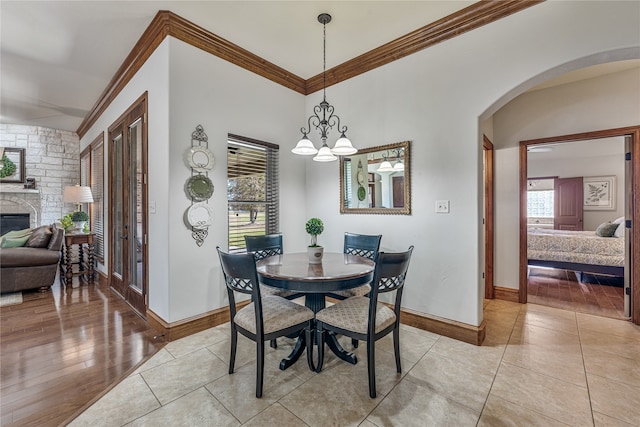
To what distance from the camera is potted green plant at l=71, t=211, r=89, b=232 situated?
16.0ft

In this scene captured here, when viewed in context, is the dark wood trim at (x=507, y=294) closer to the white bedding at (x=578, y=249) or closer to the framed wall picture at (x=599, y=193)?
the white bedding at (x=578, y=249)

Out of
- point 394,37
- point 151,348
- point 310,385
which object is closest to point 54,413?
point 151,348

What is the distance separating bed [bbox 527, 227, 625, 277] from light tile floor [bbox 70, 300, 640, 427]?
2218 mm

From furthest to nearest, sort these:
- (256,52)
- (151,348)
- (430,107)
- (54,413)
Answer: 1. (256,52)
2. (430,107)
3. (151,348)
4. (54,413)

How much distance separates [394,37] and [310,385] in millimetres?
3214

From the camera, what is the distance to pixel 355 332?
1835 millimetres

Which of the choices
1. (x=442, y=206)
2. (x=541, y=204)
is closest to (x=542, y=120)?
(x=442, y=206)

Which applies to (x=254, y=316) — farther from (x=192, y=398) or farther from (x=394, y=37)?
(x=394, y=37)

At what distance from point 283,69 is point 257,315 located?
118 inches

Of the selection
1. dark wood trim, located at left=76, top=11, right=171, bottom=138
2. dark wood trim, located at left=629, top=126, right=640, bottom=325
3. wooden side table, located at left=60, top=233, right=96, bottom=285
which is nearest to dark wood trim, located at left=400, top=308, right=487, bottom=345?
dark wood trim, located at left=629, top=126, right=640, bottom=325

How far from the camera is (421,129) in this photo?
2.83m

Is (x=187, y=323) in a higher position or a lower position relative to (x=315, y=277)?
lower

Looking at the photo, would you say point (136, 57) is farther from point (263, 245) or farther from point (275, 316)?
point (275, 316)

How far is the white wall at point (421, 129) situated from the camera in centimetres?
231
